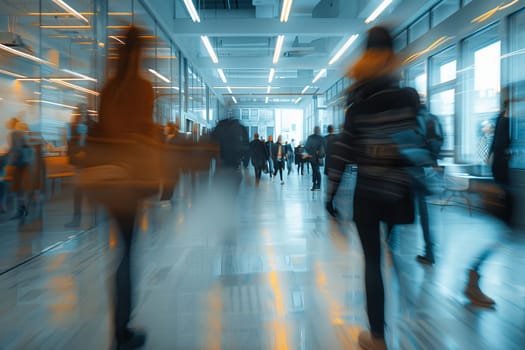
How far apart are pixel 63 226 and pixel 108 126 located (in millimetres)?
4324

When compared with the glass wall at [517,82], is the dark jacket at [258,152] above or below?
below

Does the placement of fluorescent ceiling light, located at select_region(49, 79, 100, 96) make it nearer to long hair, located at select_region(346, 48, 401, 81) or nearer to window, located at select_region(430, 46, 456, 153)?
long hair, located at select_region(346, 48, 401, 81)

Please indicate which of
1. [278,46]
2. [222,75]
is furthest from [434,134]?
[222,75]

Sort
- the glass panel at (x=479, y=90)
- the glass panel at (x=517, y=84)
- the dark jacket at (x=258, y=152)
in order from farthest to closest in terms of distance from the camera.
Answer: the dark jacket at (x=258, y=152), the glass panel at (x=479, y=90), the glass panel at (x=517, y=84)

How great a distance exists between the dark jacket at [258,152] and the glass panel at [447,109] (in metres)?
4.67

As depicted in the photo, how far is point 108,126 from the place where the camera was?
2.16 m

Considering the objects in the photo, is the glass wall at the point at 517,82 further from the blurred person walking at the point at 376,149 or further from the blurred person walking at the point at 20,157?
the blurred person walking at the point at 20,157

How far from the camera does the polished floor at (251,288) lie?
244 cm

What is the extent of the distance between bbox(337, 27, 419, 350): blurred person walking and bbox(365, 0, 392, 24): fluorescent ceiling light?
350 inches

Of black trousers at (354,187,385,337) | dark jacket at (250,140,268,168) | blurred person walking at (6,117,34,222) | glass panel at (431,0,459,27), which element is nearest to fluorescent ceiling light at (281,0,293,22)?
dark jacket at (250,140,268,168)

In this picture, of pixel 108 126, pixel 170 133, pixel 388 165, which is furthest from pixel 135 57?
pixel 170 133

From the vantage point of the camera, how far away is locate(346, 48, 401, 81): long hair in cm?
209

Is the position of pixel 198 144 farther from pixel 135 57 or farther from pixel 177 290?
pixel 135 57

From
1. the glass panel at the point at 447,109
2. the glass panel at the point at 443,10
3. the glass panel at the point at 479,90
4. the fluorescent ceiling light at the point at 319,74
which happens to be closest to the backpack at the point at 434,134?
the glass panel at the point at 479,90
